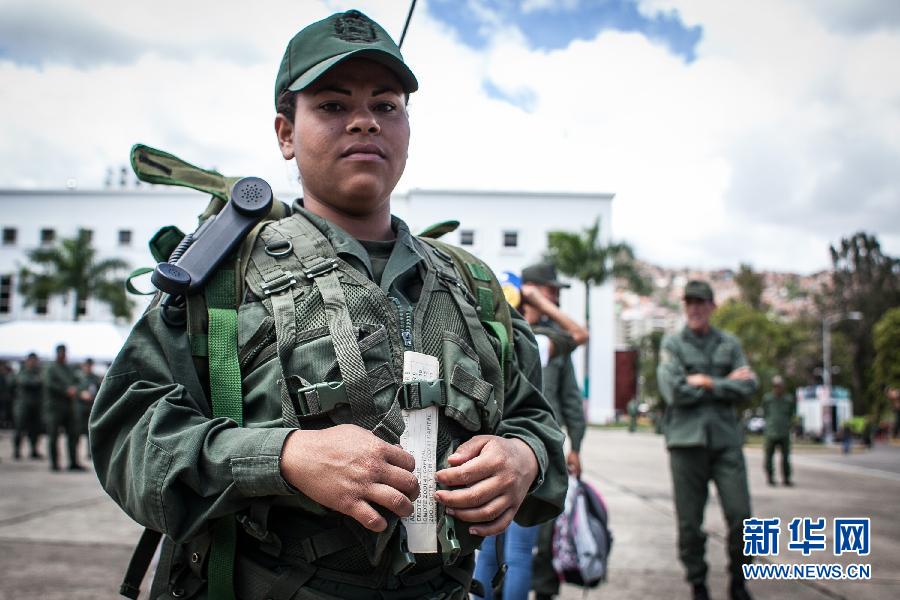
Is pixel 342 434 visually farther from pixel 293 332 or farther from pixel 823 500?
pixel 823 500

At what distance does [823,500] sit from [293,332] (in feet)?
35.9

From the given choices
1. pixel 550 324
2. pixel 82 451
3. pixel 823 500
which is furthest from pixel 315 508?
pixel 82 451

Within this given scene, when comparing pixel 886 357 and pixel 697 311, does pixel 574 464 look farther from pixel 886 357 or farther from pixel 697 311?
pixel 886 357

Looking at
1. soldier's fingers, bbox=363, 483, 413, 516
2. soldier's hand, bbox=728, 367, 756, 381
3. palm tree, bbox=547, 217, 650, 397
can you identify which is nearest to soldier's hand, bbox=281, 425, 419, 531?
soldier's fingers, bbox=363, 483, 413, 516

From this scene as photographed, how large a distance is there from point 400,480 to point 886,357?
53268mm

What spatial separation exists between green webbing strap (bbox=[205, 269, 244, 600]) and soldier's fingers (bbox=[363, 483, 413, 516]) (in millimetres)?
341

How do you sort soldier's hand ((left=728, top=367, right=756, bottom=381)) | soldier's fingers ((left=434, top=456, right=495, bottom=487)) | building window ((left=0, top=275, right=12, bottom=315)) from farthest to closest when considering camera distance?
building window ((left=0, top=275, right=12, bottom=315))
soldier's hand ((left=728, top=367, right=756, bottom=381))
soldier's fingers ((left=434, top=456, right=495, bottom=487))

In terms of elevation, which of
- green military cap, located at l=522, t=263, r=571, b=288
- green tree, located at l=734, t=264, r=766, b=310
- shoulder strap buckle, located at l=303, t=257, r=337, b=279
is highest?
green tree, located at l=734, t=264, r=766, b=310

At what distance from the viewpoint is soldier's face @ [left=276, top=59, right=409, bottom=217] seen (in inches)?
62.7

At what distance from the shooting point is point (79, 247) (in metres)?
40.8

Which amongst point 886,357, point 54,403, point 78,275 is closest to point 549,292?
point 54,403

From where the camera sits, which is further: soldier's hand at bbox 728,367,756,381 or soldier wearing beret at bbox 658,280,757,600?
soldier's hand at bbox 728,367,756,381

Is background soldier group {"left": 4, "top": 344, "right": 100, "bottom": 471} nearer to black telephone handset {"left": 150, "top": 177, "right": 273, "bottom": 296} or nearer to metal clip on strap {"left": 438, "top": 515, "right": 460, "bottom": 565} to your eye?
black telephone handset {"left": 150, "top": 177, "right": 273, "bottom": 296}

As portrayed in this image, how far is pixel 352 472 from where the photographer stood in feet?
3.98
